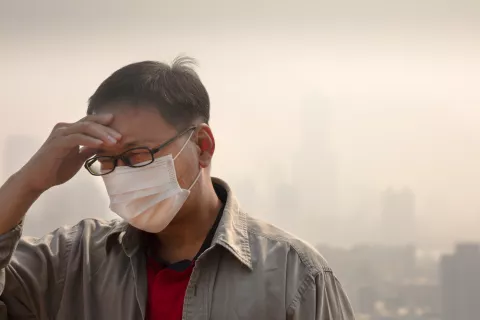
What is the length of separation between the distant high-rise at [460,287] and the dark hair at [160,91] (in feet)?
2.75

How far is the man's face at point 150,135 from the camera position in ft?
4.17

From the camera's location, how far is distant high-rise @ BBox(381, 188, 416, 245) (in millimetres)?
1716

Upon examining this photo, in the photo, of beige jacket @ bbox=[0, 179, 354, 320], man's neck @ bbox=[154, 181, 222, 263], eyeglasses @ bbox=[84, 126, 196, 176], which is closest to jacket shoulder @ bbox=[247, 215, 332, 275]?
beige jacket @ bbox=[0, 179, 354, 320]

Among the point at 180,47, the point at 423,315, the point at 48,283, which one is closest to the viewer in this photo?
the point at 48,283

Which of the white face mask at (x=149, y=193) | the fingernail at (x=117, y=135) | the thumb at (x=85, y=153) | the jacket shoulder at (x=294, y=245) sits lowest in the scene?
the jacket shoulder at (x=294, y=245)

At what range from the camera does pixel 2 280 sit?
1.24m

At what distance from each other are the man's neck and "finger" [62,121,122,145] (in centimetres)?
22

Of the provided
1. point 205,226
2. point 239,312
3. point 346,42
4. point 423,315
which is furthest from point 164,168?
point 423,315

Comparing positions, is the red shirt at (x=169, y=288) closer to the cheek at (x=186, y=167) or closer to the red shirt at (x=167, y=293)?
the red shirt at (x=167, y=293)

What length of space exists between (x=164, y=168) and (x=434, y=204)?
33.4 inches

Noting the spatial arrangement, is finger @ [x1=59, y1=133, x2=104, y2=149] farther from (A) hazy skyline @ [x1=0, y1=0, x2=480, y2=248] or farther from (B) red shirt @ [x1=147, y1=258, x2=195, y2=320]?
(A) hazy skyline @ [x1=0, y1=0, x2=480, y2=248]

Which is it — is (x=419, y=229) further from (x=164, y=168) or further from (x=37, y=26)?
(x=37, y=26)

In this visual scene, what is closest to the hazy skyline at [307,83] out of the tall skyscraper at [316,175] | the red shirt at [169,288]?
the tall skyscraper at [316,175]

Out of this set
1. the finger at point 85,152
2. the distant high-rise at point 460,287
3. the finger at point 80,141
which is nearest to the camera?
the finger at point 80,141
